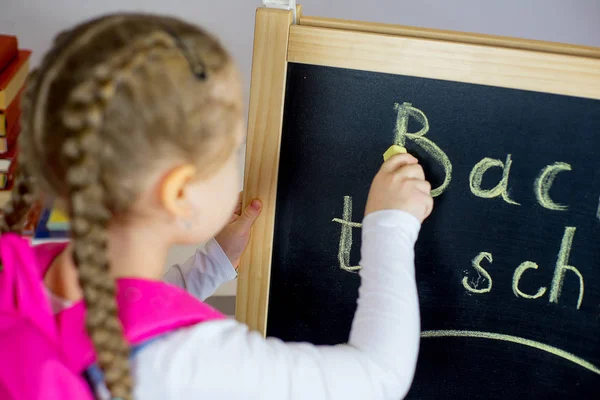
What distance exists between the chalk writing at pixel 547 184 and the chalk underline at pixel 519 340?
0.63ft

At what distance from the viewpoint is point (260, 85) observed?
0.87 meters

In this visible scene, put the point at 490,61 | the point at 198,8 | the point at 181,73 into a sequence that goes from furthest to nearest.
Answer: the point at 198,8, the point at 490,61, the point at 181,73

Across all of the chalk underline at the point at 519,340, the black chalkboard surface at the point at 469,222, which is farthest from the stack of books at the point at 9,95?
the chalk underline at the point at 519,340

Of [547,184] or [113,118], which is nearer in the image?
[113,118]

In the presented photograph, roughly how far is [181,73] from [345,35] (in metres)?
0.29

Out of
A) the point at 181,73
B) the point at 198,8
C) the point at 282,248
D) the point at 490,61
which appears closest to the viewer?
the point at 181,73

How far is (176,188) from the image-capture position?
63 centimetres

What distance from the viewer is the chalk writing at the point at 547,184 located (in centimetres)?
83

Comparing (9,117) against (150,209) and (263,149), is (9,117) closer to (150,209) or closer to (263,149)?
(263,149)

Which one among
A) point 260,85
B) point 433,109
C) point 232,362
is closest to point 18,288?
point 232,362

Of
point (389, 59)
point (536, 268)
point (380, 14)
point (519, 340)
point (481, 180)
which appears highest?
point (380, 14)

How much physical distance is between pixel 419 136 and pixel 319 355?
32 cm

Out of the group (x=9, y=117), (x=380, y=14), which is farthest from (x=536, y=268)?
(x=9, y=117)

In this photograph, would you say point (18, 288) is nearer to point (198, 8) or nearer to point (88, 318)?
point (88, 318)
